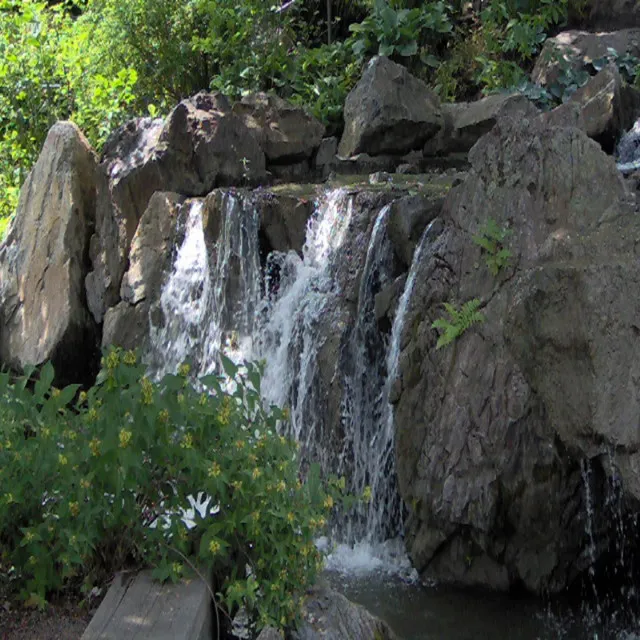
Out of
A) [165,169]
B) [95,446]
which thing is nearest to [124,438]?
[95,446]

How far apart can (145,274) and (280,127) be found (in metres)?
2.18

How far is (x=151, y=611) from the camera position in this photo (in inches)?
145

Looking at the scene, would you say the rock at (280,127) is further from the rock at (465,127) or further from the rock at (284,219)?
the rock at (284,219)

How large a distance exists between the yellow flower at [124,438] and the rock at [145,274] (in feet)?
20.2

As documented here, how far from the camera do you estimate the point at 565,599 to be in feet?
20.8

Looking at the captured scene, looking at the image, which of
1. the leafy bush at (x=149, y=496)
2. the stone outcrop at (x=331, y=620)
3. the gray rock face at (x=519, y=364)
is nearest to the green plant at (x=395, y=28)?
the gray rock face at (x=519, y=364)

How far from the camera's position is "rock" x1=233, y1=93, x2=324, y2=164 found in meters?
10.9

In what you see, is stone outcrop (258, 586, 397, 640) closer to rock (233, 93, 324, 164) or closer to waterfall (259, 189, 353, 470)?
waterfall (259, 189, 353, 470)

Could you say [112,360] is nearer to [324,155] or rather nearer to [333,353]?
[333,353]

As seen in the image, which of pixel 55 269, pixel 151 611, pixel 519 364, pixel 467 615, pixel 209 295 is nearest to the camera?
pixel 151 611

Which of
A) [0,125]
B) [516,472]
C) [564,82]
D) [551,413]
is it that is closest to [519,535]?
[516,472]

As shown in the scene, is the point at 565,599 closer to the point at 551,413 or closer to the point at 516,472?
the point at 516,472

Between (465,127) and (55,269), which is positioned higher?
(465,127)

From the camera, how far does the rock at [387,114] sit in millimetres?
10883
